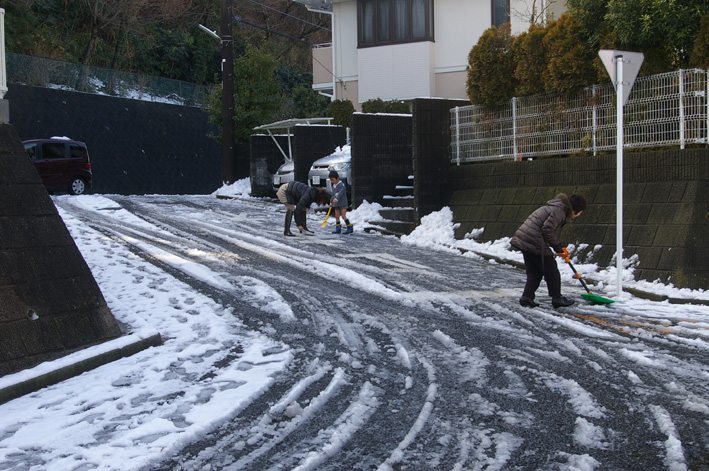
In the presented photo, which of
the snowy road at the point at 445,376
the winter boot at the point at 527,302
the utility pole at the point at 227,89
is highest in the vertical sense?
the utility pole at the point at 227,89

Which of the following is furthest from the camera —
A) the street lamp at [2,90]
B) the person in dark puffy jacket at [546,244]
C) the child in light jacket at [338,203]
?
the child in light jacket at [338,203]

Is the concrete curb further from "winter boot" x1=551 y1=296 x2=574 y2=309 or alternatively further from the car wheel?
the car wheel

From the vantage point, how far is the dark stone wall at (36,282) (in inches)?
222

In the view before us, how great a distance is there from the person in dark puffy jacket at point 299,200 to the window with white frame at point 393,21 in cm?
1121

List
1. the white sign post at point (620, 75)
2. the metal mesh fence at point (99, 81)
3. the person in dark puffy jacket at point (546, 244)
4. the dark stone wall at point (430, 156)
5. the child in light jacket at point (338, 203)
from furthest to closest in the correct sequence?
the metal mesh fence at point (99, 81) < the child in light jacket at point (338, 203) < the dark stone wall at point (430, 156) < the white sign post at point (620, 75) < the person in dark puffy jacket at point (546, 244)

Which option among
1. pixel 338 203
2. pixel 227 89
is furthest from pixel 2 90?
pixel 227 89

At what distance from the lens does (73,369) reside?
5645 millimetres

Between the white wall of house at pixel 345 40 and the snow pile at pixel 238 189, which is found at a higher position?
the white wall of house at pixel 345 40

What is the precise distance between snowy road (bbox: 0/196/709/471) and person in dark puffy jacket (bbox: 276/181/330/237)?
3545mm

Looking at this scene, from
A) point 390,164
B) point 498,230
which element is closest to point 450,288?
point 498,230

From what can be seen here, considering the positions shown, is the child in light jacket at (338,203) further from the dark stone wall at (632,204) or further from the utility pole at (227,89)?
the utility pole at (227,89)

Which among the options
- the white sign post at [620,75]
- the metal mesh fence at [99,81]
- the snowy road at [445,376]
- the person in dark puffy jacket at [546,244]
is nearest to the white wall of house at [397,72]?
the metal mesh fence at [99,81]

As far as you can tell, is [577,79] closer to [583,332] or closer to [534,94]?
[534,94]

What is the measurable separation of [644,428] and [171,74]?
3289 centimetres
